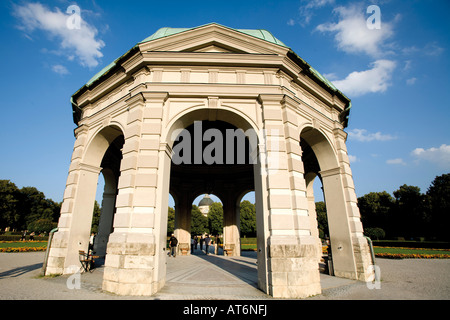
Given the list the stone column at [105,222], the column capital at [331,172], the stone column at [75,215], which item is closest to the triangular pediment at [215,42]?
the column capital at [331,172]

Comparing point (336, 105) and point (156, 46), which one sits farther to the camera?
point (336, 105)

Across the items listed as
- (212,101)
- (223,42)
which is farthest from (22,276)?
(223,42)

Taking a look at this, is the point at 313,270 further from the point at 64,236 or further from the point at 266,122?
the point at 64,236

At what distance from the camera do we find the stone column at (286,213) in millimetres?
6656

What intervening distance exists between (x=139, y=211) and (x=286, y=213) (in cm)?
512

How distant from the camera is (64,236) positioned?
960 cm

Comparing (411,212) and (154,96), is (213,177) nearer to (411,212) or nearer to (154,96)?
(154,96)

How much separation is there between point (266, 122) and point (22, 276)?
1240cm

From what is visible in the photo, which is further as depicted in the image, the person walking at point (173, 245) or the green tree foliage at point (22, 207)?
the green tree foliage at point (22, 207)

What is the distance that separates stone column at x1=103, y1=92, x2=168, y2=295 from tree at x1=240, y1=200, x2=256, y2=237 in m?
51.5

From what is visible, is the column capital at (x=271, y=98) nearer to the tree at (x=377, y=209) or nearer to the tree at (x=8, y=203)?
the tree at (x=377, y=209)

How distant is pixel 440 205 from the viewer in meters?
33.7

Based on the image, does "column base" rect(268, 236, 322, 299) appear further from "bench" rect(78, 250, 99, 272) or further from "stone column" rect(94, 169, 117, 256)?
"stone column" rect(94, 169, 117, 256)

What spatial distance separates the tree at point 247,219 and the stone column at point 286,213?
50.8 metres
